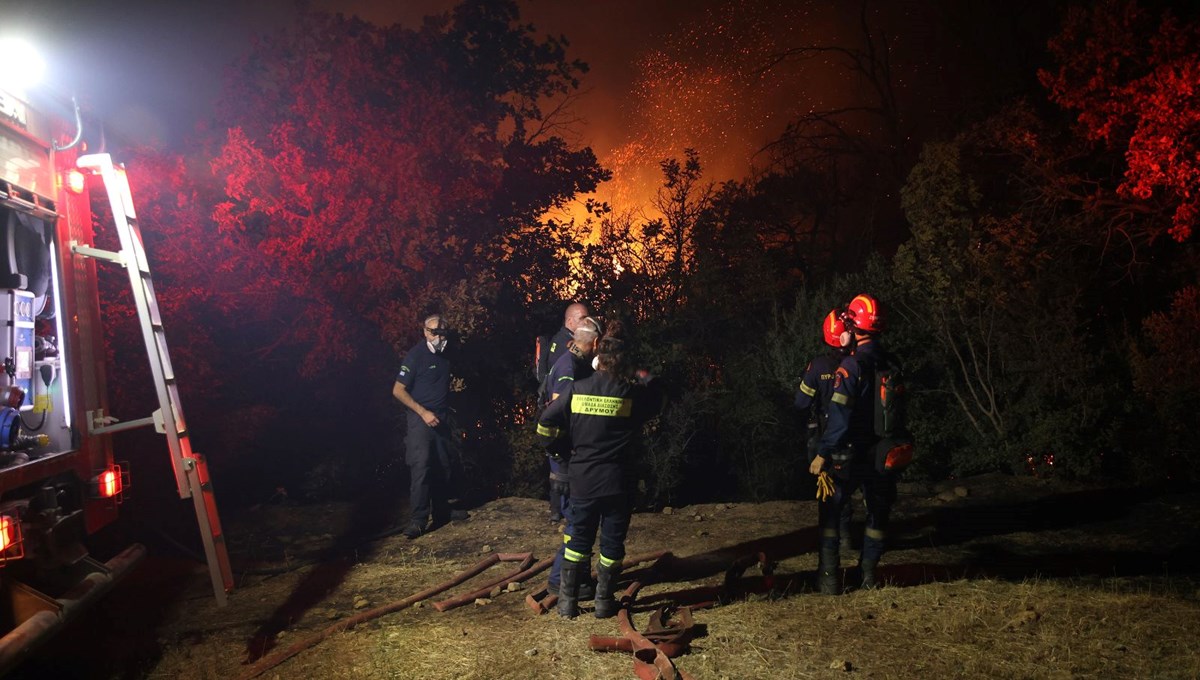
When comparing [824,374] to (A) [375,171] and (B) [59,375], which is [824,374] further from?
(A) [375,171]

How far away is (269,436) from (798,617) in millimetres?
8380

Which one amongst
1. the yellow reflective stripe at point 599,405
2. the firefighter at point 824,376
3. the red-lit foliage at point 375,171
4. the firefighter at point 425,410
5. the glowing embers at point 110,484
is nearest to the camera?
the glowing embers at point 110,484

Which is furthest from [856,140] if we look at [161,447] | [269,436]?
[161,447]

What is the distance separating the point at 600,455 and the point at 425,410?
3.32m

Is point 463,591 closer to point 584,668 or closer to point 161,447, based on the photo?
point 584,668

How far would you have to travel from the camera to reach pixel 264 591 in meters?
6.34

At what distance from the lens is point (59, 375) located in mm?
4863

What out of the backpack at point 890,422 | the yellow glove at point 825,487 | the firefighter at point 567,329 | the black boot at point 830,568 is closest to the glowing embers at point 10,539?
the firefighter at point 567,329

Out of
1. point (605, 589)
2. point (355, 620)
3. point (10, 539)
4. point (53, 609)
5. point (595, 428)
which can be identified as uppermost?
point (595, 428)

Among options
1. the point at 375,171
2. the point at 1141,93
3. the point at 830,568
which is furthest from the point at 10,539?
the point at 1141,93

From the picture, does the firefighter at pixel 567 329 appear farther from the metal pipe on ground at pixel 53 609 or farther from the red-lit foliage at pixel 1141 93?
the red-lit foliage at pixel 1141 93

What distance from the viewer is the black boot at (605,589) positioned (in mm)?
5168

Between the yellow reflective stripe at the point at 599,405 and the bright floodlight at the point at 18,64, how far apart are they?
3.62 m

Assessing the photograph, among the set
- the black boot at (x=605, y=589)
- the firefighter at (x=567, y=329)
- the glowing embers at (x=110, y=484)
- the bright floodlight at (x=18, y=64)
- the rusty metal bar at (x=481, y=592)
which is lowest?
the rusty metal bar at (x=481, y=592)
